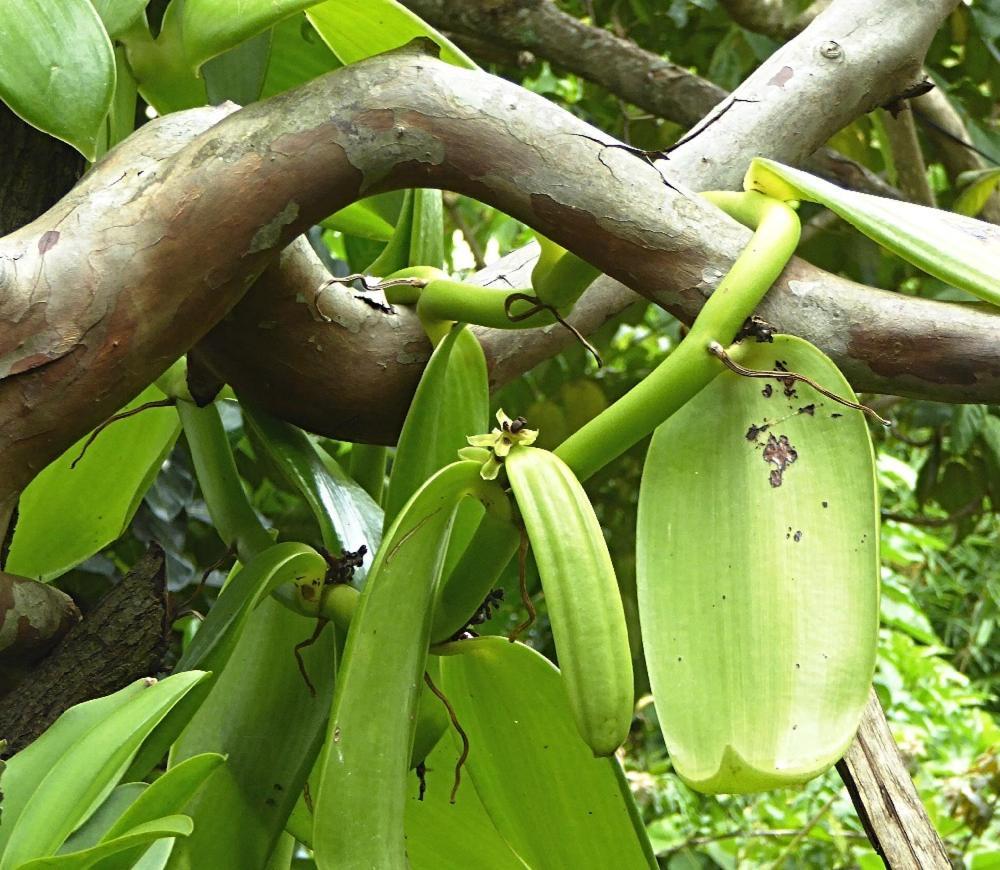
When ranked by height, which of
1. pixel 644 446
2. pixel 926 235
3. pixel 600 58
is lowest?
pixel 644 446

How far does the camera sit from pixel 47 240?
0.99ft

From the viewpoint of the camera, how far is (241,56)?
418 mm

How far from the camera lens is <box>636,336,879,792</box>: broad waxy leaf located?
272 mm

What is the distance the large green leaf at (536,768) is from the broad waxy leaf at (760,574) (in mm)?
71

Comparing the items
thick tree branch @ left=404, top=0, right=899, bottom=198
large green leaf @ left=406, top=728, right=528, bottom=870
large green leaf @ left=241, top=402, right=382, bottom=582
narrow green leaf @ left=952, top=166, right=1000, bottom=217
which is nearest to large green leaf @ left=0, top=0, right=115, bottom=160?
large green leaf @ left=241, top=402, right=382, bottom=582

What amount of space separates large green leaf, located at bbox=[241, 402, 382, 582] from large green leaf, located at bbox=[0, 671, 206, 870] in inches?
4.2

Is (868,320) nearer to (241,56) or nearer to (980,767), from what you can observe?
(241,56)

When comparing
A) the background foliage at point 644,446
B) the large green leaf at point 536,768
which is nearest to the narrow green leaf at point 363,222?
the background foliage at point 644,446

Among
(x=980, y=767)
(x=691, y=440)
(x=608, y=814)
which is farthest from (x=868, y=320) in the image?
(x=980, y=767)

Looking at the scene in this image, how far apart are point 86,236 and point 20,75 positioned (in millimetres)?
53

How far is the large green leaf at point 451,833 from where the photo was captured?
15.7 inches

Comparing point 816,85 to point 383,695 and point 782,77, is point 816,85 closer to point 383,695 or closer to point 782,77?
point 782,77

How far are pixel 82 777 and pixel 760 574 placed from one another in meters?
0.19

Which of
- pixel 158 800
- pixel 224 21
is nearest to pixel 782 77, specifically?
pixel 224 21
